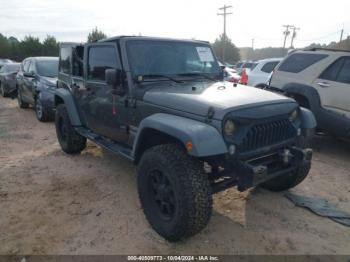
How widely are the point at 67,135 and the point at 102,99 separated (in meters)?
1.49

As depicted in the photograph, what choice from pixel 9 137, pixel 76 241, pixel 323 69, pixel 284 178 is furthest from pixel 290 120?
pixel 9 137

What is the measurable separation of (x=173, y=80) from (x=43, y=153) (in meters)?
3.34

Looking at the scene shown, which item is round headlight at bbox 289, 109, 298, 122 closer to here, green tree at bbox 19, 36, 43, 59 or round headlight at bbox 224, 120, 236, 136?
round headlight at bbox 224, 120, 236, 136

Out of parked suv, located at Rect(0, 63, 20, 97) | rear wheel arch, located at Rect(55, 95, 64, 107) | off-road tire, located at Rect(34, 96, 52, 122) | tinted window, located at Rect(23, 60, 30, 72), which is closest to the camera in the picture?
rear wheel arch, located at Rect(55, 95, 64, 107)

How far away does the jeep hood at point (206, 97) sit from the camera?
321 cm

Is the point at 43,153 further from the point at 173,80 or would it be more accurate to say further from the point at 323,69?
the point at 323,69

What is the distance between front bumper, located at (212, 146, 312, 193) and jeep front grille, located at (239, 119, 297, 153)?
0.44ft

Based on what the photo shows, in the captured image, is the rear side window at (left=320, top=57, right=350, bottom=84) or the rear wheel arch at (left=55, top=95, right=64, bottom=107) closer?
the rear side window at (left=320, top=57, right=350, bottom=84)

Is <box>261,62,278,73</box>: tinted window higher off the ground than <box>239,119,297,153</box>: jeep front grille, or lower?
lower

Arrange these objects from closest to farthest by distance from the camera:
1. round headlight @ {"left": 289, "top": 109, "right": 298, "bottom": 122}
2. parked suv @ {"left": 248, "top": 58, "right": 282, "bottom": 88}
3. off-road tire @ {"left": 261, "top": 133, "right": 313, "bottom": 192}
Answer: round headlight @ {"left": 289, "top": 109, "right": 298, "bottom": 122} → off-road tire @ {"left": 261, "top": 133, "right": 313, "bottom": 192} → parked suv @ {"left": 248, "top": 58, "right": 282, "bottom": 88}

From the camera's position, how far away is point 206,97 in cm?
343

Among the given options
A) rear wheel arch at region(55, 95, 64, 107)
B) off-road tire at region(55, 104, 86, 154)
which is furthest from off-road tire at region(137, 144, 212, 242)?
rear wheel arch at region(55, 95, 64, 107)

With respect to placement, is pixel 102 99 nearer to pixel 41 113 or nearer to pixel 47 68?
pixel 41 113

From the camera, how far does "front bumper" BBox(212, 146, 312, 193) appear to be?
10.0 feet
